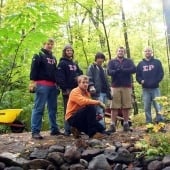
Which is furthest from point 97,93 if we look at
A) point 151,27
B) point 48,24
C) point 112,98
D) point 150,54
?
point 151,27

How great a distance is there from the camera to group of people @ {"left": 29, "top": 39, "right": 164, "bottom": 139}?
661 centimetres

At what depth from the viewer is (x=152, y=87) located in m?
7.81

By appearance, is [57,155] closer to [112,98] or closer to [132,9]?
[112,98]

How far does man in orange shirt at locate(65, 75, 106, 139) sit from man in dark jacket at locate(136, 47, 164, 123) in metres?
1.62

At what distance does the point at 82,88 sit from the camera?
673cm

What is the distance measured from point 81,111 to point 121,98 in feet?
4.56

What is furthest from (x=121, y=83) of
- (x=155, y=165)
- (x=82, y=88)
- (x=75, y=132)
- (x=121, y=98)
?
(x=155, y=165)

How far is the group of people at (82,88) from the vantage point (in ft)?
21.7

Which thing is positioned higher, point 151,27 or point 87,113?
point 151,27

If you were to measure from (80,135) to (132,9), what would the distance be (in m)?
11.7

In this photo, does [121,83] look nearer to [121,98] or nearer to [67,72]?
[121,98]

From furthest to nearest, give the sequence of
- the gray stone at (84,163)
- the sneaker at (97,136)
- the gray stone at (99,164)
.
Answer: the sneaker at (97,136) → the gray stone at (84,163) → the gray stone at (99,164)

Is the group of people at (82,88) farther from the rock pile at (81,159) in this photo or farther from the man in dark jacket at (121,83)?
the rock pile at (81,159)

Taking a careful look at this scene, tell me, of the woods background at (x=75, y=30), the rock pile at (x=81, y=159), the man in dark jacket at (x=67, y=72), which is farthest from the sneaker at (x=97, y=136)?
the woods background at (x=75, y=30)
